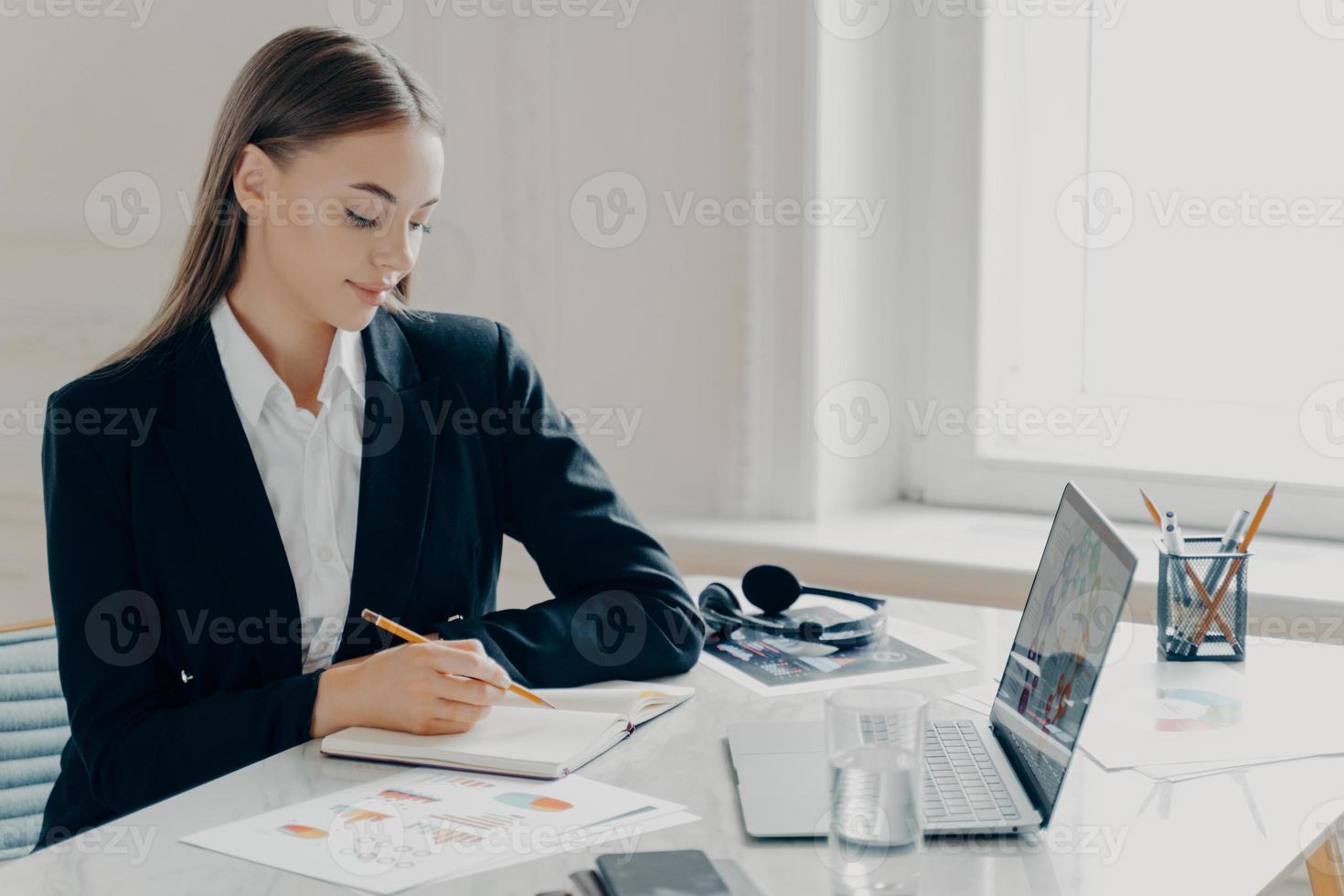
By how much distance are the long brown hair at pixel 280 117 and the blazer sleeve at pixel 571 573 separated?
1.19 ft

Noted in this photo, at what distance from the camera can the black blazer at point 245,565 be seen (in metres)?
1.49

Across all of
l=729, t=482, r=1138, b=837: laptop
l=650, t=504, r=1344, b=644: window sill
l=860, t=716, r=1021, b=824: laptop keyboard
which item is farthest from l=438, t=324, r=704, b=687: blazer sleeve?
l=650, t=504, r=1344, b=644: window sill

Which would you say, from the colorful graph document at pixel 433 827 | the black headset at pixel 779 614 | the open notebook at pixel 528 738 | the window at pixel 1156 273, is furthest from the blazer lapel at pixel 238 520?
the window at pixel 1156 273

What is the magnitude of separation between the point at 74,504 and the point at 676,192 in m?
1.27

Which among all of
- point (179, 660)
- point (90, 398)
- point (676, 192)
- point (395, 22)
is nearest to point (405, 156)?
point (90, 398)

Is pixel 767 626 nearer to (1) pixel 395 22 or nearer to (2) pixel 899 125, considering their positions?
(2) pixel 899 125

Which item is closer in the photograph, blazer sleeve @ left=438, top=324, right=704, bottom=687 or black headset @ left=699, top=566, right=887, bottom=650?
blazer sleeve @ left=438, top=324, right=704, bottom=687

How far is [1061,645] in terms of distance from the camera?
127 centimetres

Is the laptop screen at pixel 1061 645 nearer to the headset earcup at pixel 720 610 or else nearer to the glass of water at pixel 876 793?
the glass of water at pixel 876 793

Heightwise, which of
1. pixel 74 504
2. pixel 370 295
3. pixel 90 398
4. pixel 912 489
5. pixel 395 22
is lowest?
pixel 912 489

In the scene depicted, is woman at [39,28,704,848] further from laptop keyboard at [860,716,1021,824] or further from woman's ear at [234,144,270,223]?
laptop keyboard at [860,716,1021,824]

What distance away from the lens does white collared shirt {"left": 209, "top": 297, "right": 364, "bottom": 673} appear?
1.63 meters

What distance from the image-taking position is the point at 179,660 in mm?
1583

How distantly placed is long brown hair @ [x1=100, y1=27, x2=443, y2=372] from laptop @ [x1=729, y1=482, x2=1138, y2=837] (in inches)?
30.1
